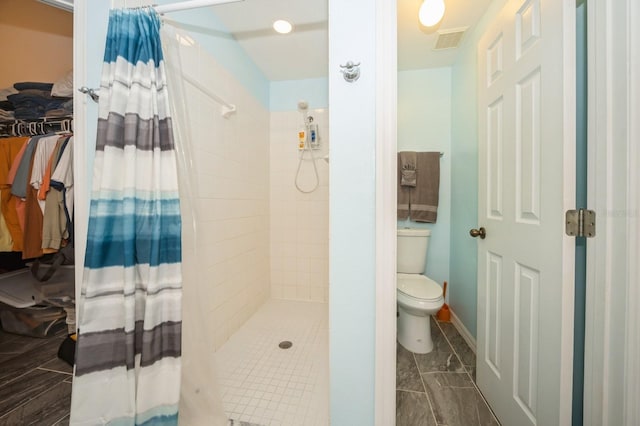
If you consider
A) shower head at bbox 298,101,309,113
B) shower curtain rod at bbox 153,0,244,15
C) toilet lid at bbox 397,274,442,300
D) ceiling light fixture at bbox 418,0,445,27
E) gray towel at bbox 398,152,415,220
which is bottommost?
toilet lid at bbox 397,274,442,300

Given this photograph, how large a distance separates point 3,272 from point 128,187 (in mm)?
2111

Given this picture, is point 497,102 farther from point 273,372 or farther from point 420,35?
point 273,372

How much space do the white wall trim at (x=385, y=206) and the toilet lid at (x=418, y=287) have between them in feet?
2.52

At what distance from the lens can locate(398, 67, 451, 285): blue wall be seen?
80.4 inches

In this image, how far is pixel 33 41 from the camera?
69.1 inches

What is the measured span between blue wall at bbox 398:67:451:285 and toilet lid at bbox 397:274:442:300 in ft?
1.33

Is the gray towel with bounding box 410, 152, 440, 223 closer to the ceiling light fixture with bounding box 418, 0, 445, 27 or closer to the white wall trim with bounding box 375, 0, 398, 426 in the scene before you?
the ceiling light fixture with bounding box 418, 0, 445, 27

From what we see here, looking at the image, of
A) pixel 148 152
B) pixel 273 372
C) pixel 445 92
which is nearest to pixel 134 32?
pixel 148 152

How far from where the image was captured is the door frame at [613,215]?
569mm

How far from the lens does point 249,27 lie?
63.2 inches

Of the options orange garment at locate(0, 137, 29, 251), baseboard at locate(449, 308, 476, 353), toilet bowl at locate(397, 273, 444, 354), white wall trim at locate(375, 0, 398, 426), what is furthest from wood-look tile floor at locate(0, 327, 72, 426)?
baseboard at locate(449, 308, 476, 353)

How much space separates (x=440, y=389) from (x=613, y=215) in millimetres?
1117

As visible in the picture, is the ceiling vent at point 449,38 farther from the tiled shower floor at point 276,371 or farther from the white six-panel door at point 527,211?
the tiled shower floor at point 276,371

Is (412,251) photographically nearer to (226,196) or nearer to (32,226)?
(226,196)
